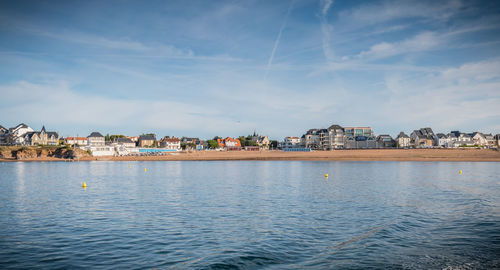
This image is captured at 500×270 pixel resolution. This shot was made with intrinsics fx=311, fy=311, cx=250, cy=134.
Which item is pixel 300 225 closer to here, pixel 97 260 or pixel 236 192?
pixel 97 260

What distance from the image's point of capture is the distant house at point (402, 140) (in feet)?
486

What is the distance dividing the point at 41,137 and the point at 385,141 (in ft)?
538

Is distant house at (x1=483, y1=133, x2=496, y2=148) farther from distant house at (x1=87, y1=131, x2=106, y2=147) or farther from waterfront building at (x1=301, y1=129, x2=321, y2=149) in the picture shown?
distant house at (x1=87, y1=131, x2=106, y2=147)

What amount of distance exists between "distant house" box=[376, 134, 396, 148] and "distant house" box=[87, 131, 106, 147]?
133m

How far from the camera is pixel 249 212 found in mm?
19312

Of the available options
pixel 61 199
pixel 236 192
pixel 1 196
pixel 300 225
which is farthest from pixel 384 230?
pixel 1 196

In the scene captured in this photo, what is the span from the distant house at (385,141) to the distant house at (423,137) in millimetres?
9599

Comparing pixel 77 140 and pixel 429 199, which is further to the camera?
pixel 77 140

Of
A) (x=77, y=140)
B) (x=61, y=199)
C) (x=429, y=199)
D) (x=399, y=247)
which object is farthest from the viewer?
(x=77, y=140)

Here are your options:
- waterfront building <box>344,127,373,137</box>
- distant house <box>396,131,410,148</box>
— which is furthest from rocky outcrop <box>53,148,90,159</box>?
distant house <box>396,131,410,148</box>

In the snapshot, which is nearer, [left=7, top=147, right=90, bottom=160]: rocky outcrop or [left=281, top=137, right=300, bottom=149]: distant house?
[left=7, top=147, right=90, bottom=160]: rocky outcrop

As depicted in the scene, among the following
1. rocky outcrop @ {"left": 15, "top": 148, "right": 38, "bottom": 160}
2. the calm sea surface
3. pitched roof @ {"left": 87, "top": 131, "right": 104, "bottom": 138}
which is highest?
pitched roof @ {"left": 87, "top": 131, "right": 104, "bottom": 138}

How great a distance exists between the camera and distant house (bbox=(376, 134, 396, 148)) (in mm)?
149337

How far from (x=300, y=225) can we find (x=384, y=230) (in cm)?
398
